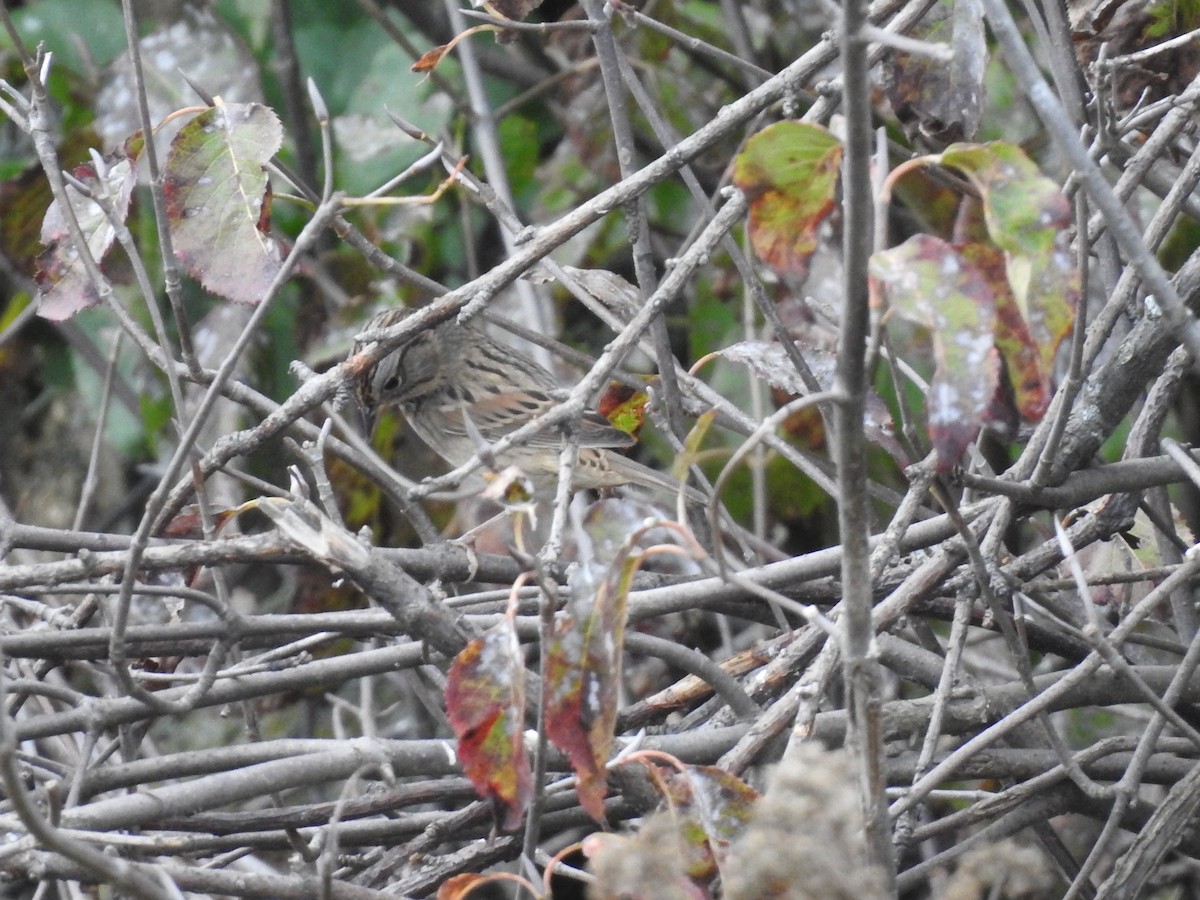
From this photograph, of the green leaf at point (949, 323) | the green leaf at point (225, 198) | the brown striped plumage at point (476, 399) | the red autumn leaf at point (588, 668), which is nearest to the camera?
the green leaf at point (949, 323)

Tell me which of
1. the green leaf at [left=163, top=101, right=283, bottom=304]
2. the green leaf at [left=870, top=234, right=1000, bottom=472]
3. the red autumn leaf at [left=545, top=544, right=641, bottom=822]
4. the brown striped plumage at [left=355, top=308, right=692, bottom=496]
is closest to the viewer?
the green leaf at [left=870, top=234, right=1000, bottom=472]

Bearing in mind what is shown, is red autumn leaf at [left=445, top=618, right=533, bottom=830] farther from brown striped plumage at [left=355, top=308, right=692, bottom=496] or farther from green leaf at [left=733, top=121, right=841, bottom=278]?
brown striped plumage at [left=355, top=308, right=692, bottom=496]

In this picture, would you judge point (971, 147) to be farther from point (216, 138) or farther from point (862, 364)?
point (216, 138)

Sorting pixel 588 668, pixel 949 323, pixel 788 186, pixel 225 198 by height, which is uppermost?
pixel 225 198

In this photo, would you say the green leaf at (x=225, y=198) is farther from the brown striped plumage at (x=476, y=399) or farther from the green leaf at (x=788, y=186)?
the brown striped plumage at (x=476, y=399)

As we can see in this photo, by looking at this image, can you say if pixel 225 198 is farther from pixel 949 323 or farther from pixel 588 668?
pixel 949 323

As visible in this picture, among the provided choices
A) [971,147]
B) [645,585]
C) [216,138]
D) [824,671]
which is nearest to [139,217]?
[216,138]

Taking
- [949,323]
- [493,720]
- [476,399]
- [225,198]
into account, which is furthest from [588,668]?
[476,399]

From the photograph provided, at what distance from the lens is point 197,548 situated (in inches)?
82.5

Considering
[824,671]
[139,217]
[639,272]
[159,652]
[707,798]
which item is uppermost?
[139,217]

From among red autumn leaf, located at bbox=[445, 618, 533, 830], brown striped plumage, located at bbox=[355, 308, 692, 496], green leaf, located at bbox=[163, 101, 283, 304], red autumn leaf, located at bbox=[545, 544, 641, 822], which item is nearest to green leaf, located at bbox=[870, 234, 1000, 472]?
red autumn leaf, located at bbox=[545, 544, 641, 822]

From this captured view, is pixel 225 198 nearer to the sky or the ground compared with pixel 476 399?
nearer to the ground

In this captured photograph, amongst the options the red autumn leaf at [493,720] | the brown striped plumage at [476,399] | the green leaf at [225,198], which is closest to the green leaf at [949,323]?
the red autumn leaf at [493,720]

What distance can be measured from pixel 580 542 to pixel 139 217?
2584 millimetres
